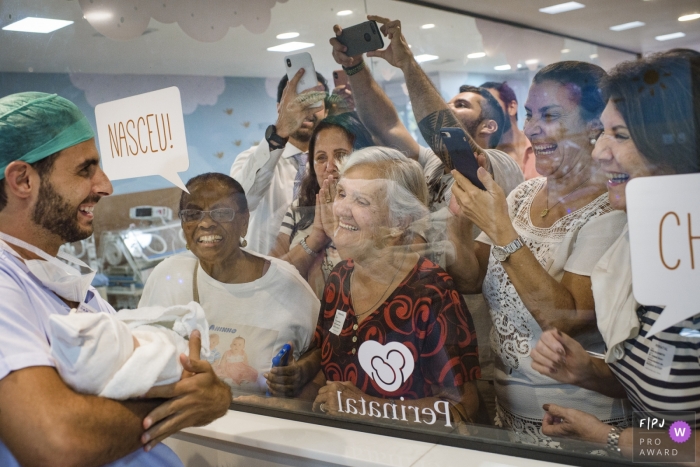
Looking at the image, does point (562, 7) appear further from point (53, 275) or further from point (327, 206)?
point (53, 275)

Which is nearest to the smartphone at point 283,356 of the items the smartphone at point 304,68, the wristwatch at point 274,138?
the wristwatch at point 274,138

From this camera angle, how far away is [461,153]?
5.36ft

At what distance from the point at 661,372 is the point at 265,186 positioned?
1306 mm

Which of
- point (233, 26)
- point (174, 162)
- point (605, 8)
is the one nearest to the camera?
point (605, 8)

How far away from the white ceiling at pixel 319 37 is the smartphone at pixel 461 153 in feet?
0.54

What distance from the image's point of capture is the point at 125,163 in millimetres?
2471

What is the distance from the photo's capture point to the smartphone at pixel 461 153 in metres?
1.62

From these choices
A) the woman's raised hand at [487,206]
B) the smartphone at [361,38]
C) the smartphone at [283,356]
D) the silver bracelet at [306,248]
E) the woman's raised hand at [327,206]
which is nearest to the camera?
the woman's raised hand at [487,206]

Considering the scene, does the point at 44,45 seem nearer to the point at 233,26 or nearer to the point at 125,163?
the point at 125,163

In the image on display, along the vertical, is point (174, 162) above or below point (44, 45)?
below

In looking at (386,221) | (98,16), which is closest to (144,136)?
(98,16)

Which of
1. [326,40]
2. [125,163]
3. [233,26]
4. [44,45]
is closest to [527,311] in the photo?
[326,40]

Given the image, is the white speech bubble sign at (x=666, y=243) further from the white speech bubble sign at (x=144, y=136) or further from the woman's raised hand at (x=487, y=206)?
the white speech bubble sign at (x=144, y=136)

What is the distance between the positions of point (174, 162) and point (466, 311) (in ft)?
3.99
